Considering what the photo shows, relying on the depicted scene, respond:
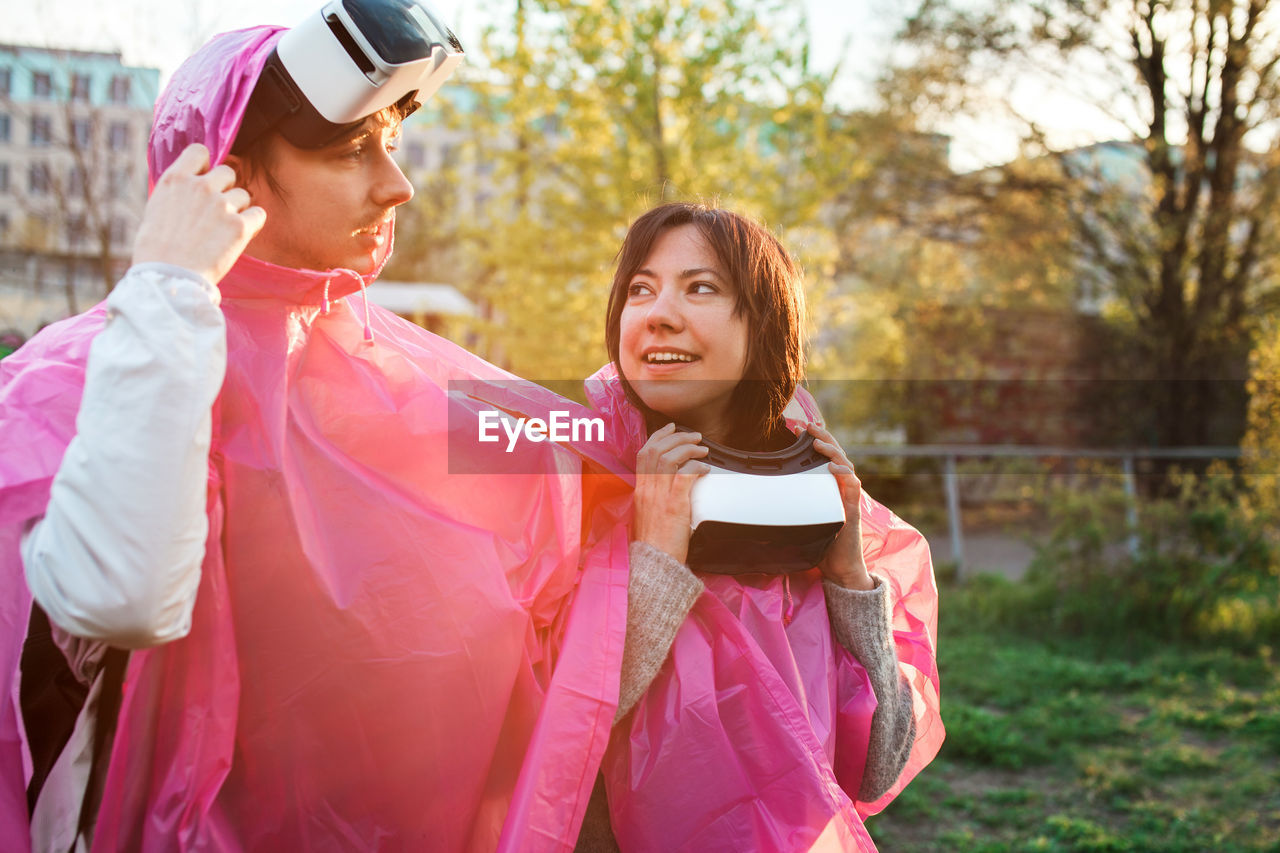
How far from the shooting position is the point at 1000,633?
6.31 m

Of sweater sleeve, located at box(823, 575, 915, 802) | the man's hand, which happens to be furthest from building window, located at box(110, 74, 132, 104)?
sweater sleeve, located at box(823, 575, 915, 802)

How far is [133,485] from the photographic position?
3.52 ft

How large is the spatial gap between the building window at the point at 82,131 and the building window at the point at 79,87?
0.15 m

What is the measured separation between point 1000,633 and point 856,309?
4.89 m

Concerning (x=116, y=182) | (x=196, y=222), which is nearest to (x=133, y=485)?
(x=196, y=222)

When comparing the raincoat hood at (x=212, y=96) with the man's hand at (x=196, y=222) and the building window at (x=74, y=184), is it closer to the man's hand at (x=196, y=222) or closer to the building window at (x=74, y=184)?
the man's hand at (x=196, y=222)

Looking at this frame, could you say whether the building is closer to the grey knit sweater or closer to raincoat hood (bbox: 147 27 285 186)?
raincoat hood (bbox: 147 27 285 186)

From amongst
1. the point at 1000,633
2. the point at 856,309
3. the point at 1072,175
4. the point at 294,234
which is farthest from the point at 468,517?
the point at 1072,175

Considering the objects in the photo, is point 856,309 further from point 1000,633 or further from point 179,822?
point 179,822

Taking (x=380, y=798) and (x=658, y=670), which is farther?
(x=658, y=670)

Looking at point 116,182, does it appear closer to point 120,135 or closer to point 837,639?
point 120,135

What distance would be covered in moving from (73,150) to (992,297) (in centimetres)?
1103

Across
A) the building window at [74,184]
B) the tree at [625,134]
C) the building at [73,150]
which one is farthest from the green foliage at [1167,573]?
the building window at [74,184]

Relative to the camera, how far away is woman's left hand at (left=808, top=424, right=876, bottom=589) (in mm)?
1747
